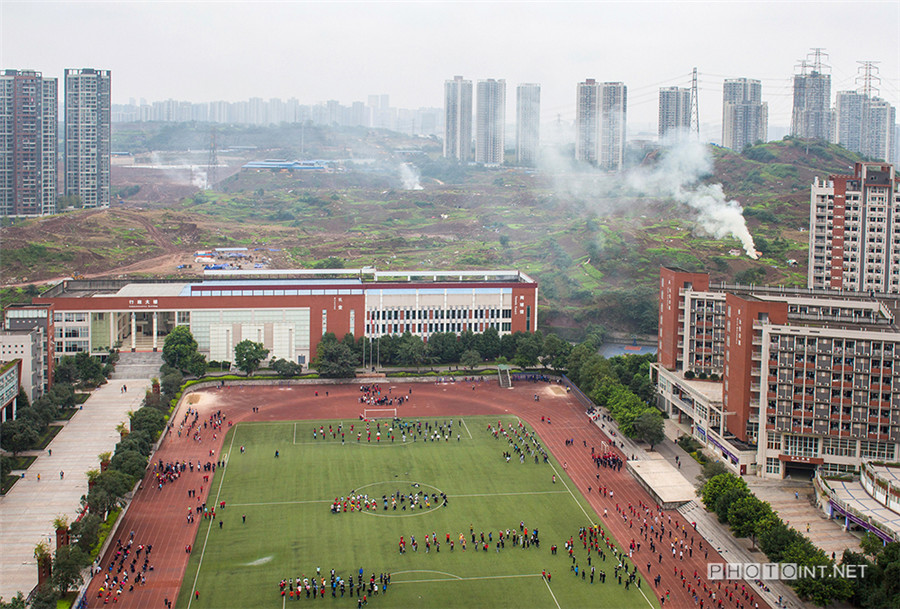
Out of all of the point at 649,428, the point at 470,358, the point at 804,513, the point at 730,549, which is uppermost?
the point at 470,358

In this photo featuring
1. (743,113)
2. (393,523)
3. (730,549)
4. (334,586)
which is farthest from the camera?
(743,113)

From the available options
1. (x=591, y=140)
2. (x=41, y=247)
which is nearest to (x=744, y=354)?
(x=41, y=247)

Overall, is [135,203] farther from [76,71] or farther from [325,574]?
[325,574]

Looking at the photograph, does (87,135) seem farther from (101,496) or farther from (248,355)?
(101,496)

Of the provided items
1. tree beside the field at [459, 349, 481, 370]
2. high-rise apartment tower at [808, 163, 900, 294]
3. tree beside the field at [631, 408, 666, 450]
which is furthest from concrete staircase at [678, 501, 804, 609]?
high-rise apartment tower at [808, 163, 900, 294]

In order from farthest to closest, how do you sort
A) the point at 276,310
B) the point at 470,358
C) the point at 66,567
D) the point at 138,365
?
the point at 276,310, the point at 470,358, the point at 138,365, the point at 66,567

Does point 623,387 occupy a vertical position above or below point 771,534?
above

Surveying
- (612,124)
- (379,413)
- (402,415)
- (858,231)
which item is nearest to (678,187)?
(612,124)
